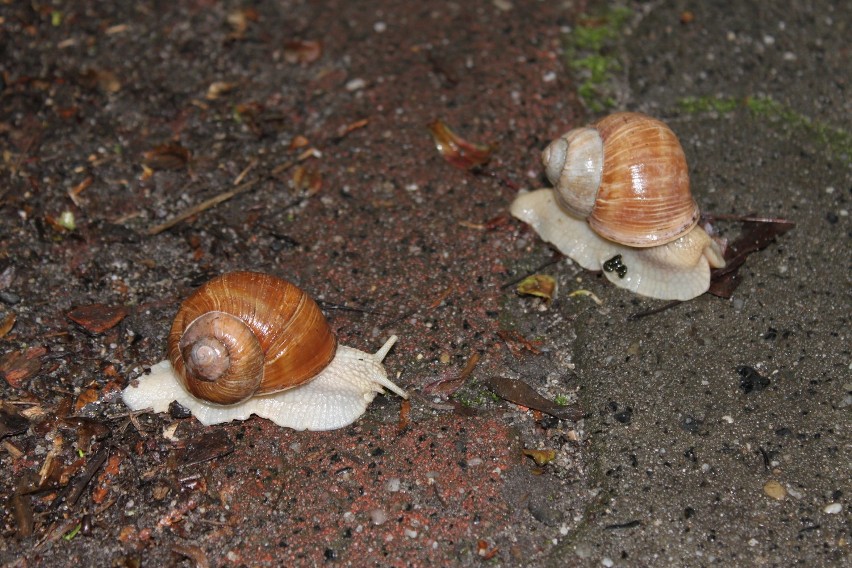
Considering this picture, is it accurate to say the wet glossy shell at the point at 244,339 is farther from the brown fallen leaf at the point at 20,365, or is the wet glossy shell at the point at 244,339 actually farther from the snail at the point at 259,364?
the brown fallen leaf at the point at 20,365

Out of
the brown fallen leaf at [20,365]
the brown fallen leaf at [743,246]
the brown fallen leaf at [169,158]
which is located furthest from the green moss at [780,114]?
the brown fallen leaf at [20,365]

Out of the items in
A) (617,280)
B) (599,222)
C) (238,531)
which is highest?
(599,222)

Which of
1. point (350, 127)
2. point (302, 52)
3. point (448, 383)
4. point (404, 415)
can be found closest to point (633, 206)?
point (448, 383)

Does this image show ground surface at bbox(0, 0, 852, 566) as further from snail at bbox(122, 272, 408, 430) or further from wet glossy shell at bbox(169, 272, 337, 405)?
wet glossy shell at bbox(169, 272, 337, 405)

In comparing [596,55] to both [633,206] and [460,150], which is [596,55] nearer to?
[460,150]

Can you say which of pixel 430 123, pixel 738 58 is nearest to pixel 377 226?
pixel 430 123

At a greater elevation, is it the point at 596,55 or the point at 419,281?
the point at 596,55

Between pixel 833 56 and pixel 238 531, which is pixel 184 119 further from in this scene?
pixel 833 56
